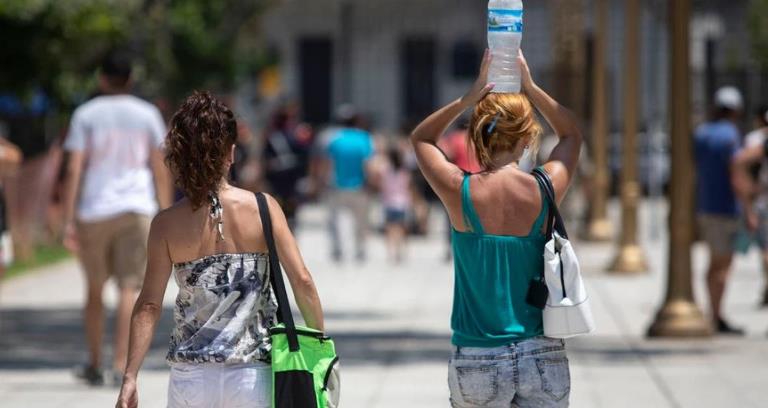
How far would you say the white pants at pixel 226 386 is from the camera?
16.8ft

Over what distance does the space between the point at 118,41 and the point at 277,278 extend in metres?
14.6

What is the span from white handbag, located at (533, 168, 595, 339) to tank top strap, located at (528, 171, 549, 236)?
0.07 feet

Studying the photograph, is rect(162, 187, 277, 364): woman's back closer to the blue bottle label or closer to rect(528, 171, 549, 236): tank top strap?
rect(528, 171, 549, 236): tank top strap

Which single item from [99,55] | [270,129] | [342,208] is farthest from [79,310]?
[270,129]

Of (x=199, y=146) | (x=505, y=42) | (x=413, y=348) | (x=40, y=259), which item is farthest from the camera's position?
(x=40, y=259)

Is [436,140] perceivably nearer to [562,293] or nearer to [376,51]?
[562,293]

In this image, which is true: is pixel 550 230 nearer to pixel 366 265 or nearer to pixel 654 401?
pixel 654 401

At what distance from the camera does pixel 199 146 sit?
516 cm

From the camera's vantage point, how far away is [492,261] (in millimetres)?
5344

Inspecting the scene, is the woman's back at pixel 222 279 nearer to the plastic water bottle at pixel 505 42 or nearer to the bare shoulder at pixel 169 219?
the bare shoulder at pixel 169 219

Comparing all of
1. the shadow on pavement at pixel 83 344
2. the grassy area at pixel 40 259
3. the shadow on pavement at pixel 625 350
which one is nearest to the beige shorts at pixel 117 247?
the shadow on pavement at pixel 83 344

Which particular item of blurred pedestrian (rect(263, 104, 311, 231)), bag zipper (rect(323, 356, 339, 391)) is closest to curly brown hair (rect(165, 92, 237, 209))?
bag zipper (rect(323, 356, 339, 391))

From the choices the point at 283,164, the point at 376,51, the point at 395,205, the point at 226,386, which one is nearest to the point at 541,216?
the point at 226,386

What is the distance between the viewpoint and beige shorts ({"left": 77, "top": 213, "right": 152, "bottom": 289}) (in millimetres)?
9617
